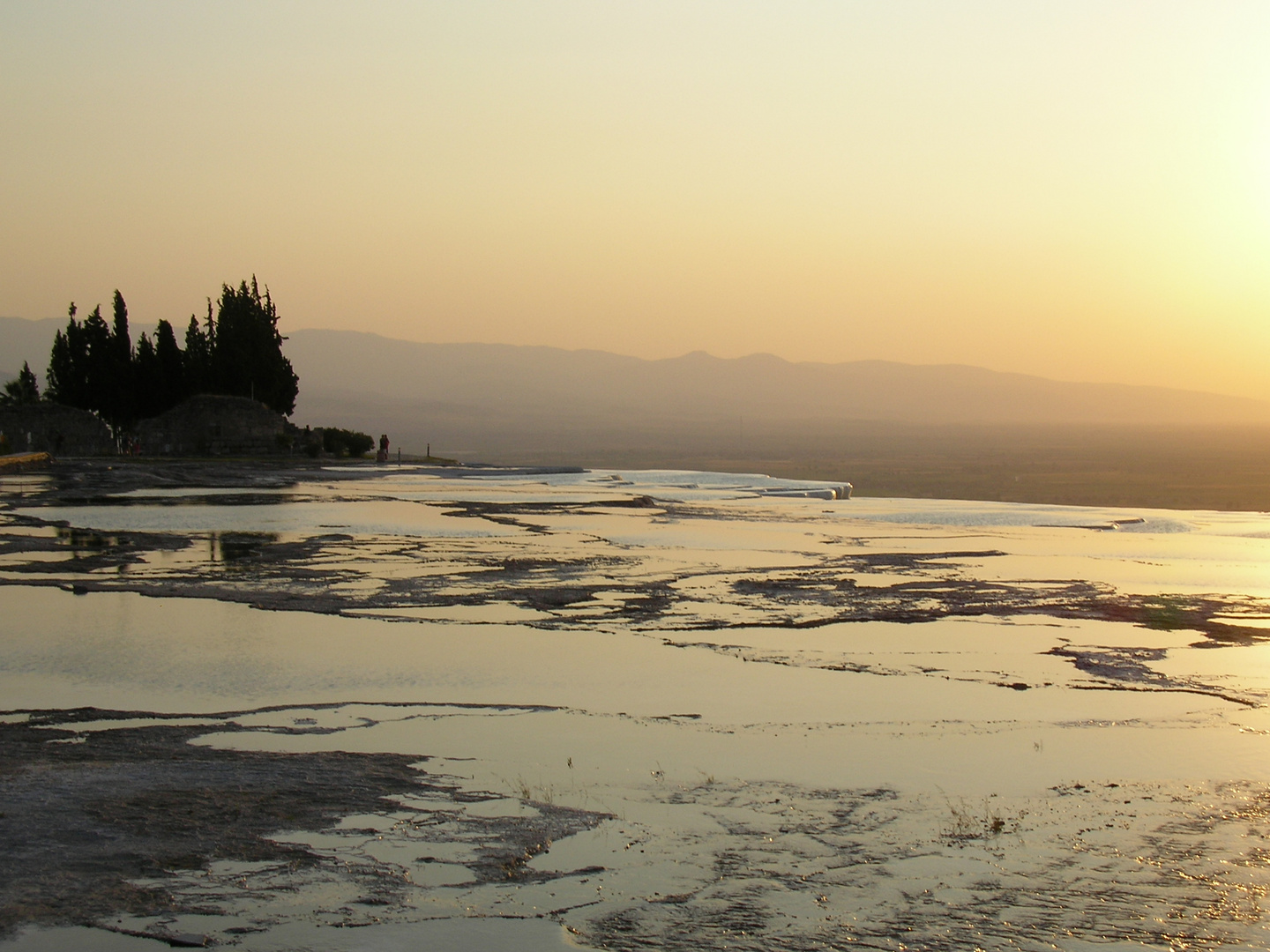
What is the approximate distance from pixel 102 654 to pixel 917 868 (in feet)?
23.2

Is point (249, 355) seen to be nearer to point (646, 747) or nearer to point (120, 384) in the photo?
point (120, 384)

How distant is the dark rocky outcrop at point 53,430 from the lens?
5012cm

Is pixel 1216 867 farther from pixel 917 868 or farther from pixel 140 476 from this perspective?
pixel 140 476

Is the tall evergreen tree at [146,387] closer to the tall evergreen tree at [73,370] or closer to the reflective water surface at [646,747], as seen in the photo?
the tall evergreen tree at [73,370]

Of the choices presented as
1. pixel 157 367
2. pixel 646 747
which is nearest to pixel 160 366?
pixel 157 367

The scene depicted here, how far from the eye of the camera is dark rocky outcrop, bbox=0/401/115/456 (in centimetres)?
5012

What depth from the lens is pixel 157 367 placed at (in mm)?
58875

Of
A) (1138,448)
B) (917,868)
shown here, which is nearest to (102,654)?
(917,868)

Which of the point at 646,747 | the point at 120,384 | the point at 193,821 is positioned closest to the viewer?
the point at 193,821

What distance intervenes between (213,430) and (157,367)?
7.96 m

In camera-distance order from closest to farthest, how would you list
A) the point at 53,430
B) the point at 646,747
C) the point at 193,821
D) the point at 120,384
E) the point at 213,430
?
the point at 193,821
the point at 646,747
the point at 53,430
the point at 213,430
the point at 120,384

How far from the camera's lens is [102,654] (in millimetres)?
9945

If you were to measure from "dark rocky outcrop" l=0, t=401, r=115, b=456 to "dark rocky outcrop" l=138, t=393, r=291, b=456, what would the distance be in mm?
1988

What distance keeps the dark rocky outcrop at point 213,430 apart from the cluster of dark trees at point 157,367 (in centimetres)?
412
